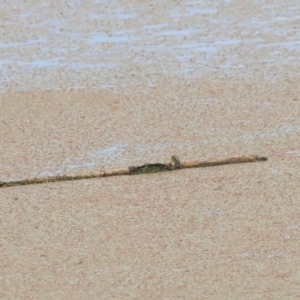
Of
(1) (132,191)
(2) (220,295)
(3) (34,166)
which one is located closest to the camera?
(2) (220,295)

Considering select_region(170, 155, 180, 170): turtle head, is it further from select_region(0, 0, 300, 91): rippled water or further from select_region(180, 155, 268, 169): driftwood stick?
select_region(0, 0, 300, 91): rippled water

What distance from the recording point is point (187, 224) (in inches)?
116

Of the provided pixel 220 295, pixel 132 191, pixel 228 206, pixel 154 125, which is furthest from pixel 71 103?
pixel 220 295

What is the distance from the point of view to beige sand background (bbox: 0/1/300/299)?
2.64 meters

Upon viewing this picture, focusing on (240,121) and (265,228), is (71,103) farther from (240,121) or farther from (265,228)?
(265,228)

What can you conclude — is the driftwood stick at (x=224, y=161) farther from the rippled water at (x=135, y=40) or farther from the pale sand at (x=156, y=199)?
the rippled water at (x=135, y=40)

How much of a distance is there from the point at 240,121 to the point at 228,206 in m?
0.84

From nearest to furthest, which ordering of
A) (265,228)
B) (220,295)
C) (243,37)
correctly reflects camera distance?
(220,295)
(265,228)
(243,37)

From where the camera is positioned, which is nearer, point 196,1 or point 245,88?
point 245,88

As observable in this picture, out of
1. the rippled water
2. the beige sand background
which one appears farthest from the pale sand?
the rippled water

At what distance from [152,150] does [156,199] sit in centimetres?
45

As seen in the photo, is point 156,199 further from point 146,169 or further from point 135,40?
point 135,40

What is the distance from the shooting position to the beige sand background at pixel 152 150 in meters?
2.64

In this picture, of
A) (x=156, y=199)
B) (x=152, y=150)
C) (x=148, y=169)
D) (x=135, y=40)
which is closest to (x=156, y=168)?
(x=148, y=169)
